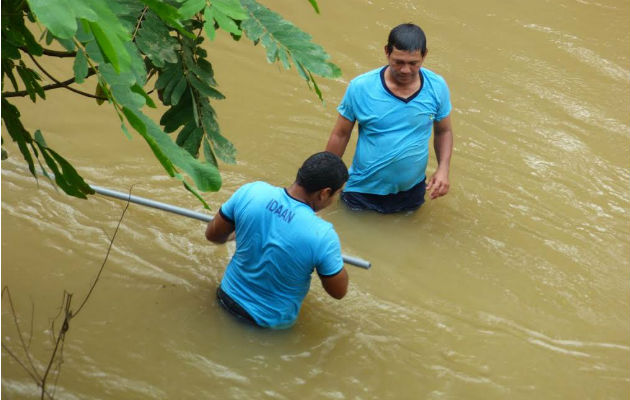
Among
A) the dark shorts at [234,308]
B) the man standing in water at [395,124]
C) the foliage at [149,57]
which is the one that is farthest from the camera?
the man standing in water at [395,124]

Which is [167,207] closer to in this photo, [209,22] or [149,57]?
[149,57]

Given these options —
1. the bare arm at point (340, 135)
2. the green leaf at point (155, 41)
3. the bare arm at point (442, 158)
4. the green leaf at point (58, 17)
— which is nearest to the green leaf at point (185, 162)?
the green leaf at point (58, 17)

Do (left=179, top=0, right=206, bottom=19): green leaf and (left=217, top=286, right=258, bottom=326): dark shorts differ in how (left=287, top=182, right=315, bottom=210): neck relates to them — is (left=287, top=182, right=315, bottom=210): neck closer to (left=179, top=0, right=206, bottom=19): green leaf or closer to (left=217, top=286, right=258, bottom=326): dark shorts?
(left=217, top=286, right=258, bottom=326): dark shorts

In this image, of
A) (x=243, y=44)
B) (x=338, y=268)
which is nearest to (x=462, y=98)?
(x=243, y=44)

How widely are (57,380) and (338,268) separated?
1.57 m

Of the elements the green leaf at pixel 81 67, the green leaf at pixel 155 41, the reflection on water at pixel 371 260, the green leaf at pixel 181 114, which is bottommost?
the reflection on water at pixel 371 260

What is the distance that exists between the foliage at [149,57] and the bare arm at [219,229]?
104 centimetres

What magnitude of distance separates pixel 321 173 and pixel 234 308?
1128mm

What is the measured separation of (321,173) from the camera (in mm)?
4523

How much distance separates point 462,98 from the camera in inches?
331

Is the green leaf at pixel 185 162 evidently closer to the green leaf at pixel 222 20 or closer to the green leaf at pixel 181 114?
the green leaf at pixel 222 20

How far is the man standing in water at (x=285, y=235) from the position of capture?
4.59m

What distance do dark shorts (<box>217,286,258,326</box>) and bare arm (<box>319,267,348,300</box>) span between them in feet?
1.92

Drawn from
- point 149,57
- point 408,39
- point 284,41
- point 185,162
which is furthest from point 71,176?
point 408,39
